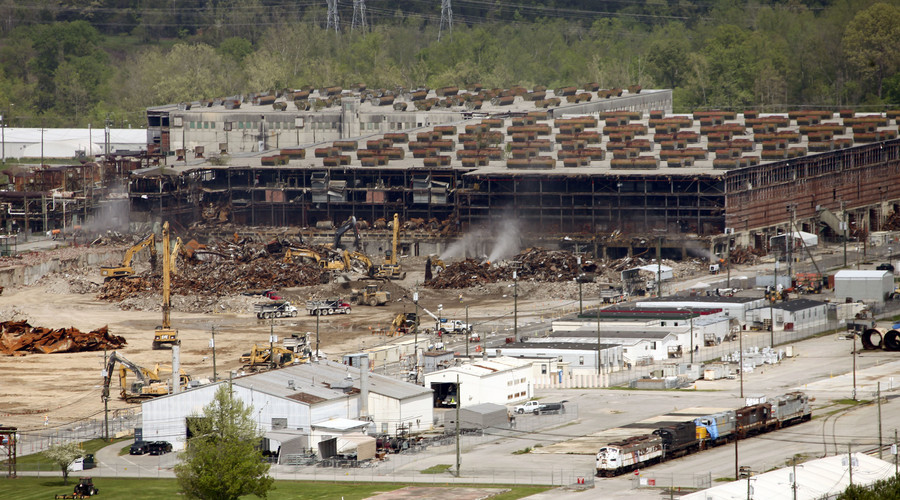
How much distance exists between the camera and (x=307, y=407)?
77.9 metres

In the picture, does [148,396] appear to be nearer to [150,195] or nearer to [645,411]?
[645,411]

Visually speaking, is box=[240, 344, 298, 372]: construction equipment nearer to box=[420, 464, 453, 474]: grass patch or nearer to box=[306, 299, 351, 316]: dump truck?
box=[306, 299, 351, 316]: dump truck

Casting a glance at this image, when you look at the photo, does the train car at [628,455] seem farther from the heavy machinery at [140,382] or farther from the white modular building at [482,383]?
the heavy machinery at [140,382]

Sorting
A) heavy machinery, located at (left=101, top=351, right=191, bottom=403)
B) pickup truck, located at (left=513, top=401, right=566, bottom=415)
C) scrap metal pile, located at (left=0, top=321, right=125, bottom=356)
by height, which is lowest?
pickup truck, located at (left=513, top=401, right=566, bottom=415)

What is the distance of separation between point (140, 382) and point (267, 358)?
808 centimetres

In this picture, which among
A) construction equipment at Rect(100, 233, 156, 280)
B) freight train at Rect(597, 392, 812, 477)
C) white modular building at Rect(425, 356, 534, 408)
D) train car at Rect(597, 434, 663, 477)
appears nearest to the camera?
train car at Rect(597, 434, 663, 477)

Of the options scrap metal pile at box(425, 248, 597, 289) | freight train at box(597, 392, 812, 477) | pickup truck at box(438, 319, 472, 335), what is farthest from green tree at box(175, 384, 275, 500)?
scrap metal pile at box(425, 248, 597, 289)

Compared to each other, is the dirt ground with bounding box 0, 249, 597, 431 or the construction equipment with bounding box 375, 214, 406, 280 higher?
the construction equipment with bounding box 375, 214, 406, 280

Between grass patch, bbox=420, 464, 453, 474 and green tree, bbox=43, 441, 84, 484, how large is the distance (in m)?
16.2

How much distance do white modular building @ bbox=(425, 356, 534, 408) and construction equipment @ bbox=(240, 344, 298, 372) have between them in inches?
441

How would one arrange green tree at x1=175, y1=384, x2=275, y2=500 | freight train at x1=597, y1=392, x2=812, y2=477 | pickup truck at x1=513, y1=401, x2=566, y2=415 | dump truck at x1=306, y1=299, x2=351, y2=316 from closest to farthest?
green tree at x1=175, y1=384, x2=275, y2=500 < freight train at x1=597, y1=392, x2=812, y2=477 < pickup truck at x1=513, y1=401, x2=566, y2=415 < dump truck at x1=306, y1=299, x2=351, y2=316

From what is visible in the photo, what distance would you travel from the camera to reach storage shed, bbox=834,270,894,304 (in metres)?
116

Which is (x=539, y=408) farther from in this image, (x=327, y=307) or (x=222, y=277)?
(x=222, y=277)

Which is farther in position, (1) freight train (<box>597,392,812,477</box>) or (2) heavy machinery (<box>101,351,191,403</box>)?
(2) heavy machinery (<box>101,351,191,403</box>)
